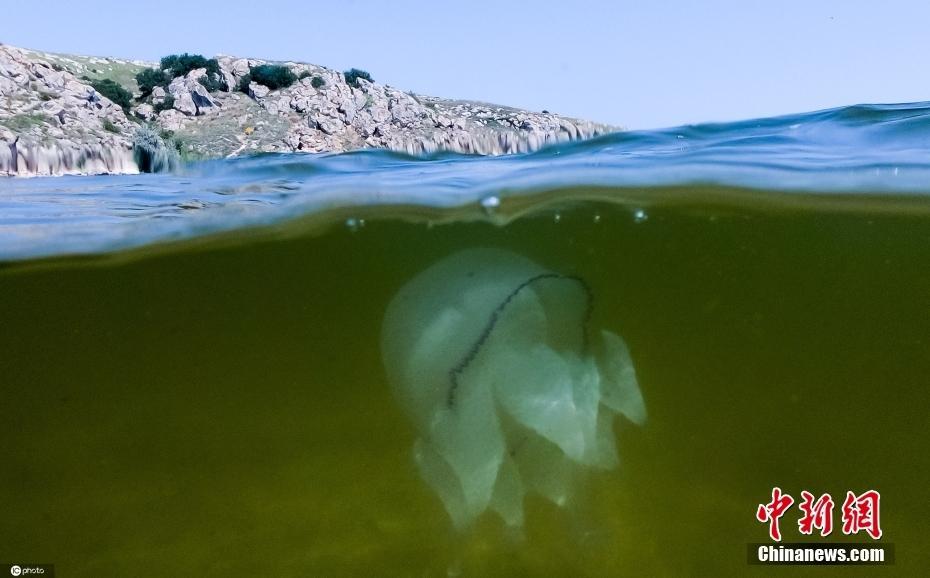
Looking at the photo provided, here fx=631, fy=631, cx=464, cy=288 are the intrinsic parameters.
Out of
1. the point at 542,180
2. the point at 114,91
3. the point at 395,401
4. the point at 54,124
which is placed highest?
the point at 114,91

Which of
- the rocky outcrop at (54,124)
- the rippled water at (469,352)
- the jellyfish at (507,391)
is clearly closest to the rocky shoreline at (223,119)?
the rocky outcrop at (54,124)

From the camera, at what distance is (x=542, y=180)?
7.66 meters

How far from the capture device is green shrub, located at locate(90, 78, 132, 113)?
16306mm

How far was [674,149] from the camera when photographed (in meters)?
7.88

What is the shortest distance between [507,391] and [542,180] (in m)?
2.92

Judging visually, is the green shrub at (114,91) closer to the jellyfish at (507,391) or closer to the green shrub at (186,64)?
the green shrub at (186,64)

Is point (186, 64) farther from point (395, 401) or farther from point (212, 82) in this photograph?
point (395, 401)

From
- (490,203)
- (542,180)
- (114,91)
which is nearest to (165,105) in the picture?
(114,91)

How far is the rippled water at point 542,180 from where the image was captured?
24.8 feet

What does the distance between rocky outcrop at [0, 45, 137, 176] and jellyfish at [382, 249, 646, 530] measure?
6138mm

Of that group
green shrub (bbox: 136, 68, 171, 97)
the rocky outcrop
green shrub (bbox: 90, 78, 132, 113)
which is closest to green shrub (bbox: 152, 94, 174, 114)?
green shrub (bbox: 136, 68, 171, 97)

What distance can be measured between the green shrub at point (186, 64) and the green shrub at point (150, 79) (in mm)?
525

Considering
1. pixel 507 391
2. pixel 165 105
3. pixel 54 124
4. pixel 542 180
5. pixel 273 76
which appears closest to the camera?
pixel 507 391

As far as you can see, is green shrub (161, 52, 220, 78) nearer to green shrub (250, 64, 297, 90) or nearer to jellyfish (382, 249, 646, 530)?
green shrub (250, 64, 297, 90)
